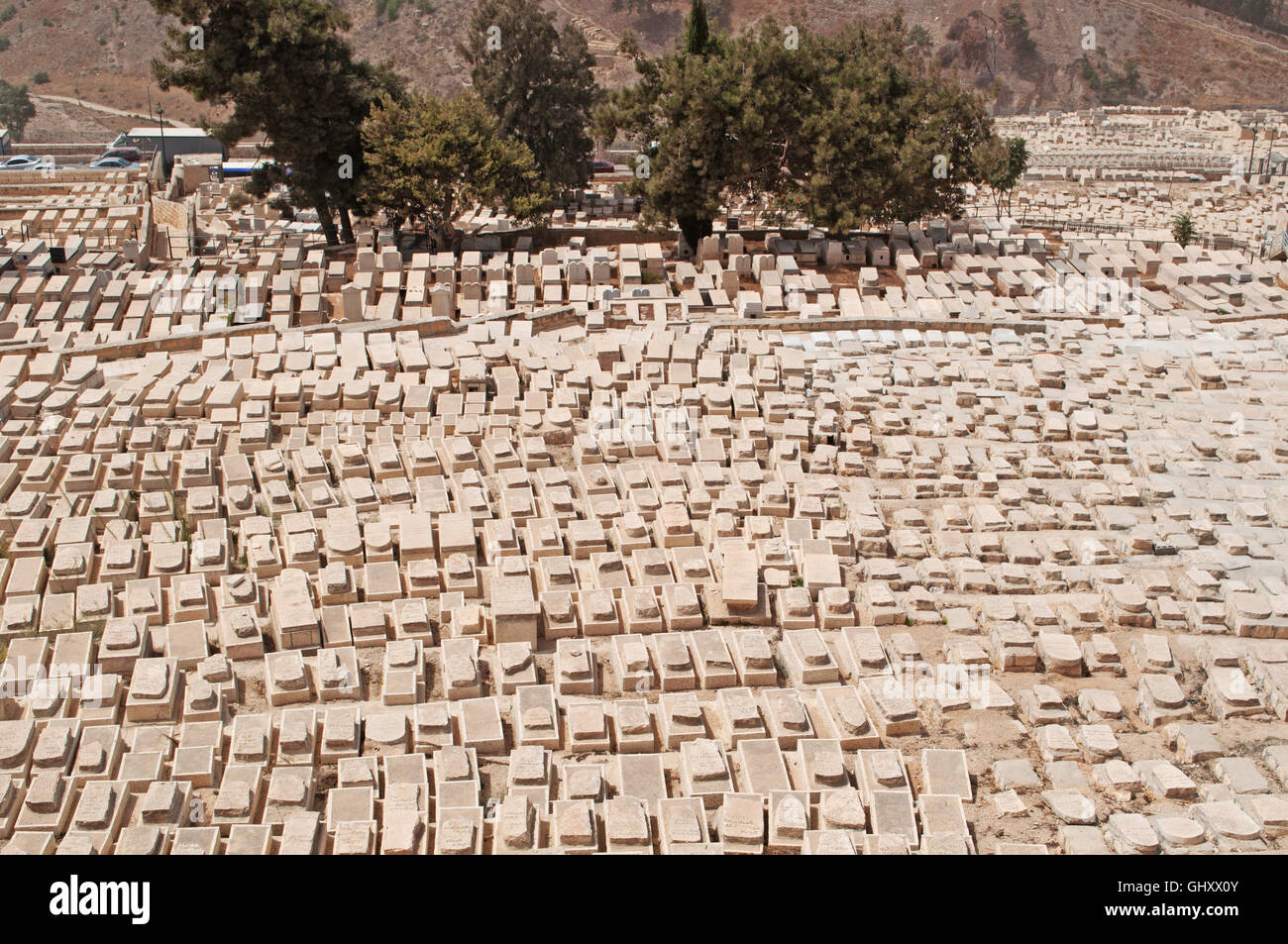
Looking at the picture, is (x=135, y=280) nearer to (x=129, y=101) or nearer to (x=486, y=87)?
(x=486, y=87)

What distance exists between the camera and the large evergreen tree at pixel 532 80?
28094mm

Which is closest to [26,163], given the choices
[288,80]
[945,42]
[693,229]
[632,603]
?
[288,80]

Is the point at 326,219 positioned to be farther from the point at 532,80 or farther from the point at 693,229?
the point at 532,80

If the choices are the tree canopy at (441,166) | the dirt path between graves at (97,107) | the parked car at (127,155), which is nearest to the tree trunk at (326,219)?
the tree canopy at (441,166)

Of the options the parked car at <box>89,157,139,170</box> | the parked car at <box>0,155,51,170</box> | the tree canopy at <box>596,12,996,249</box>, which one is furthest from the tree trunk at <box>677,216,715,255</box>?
the parked car at <box>0,155,51,170</box>

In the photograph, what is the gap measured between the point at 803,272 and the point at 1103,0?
57.9m

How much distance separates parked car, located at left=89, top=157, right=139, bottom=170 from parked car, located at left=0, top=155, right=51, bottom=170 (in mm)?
1348

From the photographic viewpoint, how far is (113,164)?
39625 millimetres

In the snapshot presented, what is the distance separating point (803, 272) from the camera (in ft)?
64.6

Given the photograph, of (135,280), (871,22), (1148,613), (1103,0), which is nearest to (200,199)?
(135,280)

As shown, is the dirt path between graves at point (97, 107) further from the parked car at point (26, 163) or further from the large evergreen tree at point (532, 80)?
the large evergreen tree at point (532, 80)

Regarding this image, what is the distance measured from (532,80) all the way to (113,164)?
1849cm

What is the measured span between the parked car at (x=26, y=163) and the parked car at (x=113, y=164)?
135 centimetres

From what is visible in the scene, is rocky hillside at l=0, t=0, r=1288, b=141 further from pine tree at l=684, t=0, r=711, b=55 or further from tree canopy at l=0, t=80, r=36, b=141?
pine tree at l=684, t=0, r=711, b=55
